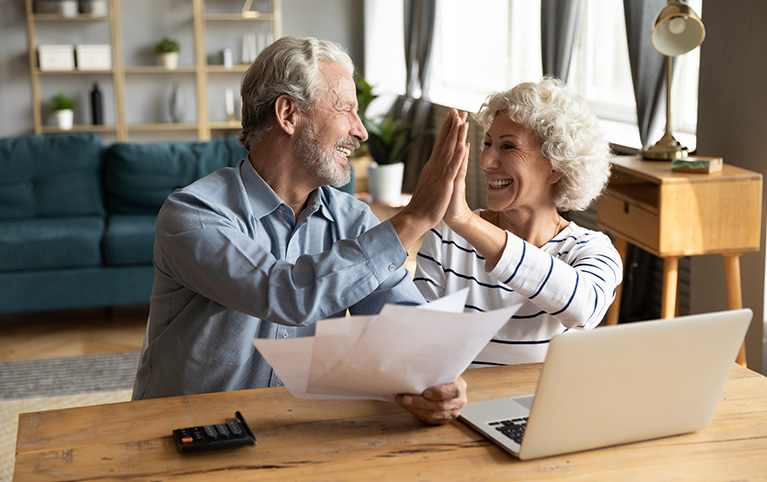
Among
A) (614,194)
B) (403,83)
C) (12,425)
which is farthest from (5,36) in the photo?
(614,194)

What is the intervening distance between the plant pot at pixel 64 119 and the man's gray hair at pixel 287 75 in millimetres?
6412

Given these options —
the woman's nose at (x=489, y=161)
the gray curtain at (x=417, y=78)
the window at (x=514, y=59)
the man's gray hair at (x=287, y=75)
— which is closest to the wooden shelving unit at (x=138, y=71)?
the window at (x=514, y=59)

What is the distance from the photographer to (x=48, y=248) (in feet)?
12.8

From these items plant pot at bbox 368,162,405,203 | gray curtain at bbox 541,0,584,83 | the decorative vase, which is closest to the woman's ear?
gray curtain at bbox 541,0,584,83

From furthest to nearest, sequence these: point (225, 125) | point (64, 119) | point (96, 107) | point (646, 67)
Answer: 1. point (225, 125)
2. point (96, 107)
3. point (64, 119)
4. point (646, 67)

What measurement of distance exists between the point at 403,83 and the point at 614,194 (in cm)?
506

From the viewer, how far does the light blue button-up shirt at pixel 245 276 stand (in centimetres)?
127

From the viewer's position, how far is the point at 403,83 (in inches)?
314

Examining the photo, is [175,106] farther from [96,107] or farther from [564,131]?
[564,131]

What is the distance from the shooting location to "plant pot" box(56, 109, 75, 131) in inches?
290

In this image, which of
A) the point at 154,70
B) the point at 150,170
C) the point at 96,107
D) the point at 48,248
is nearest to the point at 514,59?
the point at 150,170

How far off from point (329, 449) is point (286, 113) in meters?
0.70

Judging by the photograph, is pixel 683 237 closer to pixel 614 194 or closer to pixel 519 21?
pixel 614 194

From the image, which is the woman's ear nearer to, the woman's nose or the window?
the woman's nose
